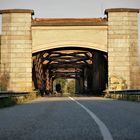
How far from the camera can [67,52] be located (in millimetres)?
60906

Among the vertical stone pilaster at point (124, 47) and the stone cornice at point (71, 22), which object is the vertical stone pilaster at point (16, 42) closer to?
the stone cornice at point (71, 22)

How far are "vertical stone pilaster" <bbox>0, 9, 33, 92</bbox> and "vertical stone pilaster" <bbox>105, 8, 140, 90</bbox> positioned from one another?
7.91 m

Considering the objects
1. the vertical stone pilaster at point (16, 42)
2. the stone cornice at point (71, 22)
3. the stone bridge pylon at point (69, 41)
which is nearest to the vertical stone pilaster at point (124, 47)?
the stone bridge pylon at point (69, 41)

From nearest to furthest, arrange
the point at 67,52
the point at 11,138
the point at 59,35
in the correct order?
the point at 11,138
the point at 59,35
the point at 67,52

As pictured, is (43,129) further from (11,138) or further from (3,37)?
(3,37)

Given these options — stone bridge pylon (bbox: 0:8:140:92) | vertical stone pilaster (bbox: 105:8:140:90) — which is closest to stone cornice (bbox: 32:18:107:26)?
stone bridge pylon (bbox: 0:8:140:92)

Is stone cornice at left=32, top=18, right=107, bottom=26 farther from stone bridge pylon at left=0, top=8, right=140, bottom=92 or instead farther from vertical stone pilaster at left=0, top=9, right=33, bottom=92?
vertical stone pilaster at left=0, top=9, right=33, bottom=92

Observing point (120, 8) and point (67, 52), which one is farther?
point (67, 52)

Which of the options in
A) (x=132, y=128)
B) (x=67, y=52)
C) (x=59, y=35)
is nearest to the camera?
(x=132, y=128)

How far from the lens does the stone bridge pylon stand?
42656 millimetres

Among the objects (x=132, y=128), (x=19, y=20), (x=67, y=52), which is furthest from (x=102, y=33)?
(x=132, y=128)

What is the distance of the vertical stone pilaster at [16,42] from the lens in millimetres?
43312

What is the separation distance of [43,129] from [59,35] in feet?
115

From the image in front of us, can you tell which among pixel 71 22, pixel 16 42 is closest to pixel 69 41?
pixel 71 22
